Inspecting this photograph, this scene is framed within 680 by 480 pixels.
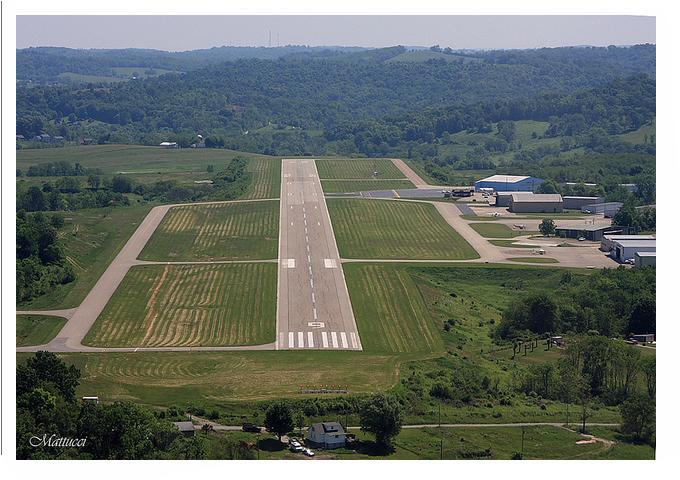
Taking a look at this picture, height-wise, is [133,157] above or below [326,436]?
above

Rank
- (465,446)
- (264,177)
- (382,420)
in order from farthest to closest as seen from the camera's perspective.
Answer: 1. (264,177)
2. (465,446)
3. (382,420)

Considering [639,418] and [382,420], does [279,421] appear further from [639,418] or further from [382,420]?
[639,418]

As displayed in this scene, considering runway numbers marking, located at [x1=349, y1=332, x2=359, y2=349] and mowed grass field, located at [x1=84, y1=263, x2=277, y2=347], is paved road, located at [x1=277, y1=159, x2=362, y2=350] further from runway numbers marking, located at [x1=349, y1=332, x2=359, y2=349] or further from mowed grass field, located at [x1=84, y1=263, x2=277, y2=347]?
mowed grass field, located at [x1=84, y1=263, x2=277, y2=347]

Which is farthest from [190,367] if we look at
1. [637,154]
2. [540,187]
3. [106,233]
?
[637,154]

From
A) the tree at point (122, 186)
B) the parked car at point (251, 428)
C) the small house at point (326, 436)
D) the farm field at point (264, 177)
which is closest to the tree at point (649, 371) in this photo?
the small house at point (326, 436)

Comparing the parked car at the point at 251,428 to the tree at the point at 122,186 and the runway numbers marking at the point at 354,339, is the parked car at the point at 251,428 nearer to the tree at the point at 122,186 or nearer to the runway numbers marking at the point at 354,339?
the runway numbers marking at the point at 354,339

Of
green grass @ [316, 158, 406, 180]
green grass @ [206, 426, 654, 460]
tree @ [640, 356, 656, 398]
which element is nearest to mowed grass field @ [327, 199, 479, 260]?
green grass @ [316, 158, 406, 180]

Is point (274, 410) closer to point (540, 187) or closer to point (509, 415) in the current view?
point (509, 415)

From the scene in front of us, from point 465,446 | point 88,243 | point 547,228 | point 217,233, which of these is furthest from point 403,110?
point 465,446
